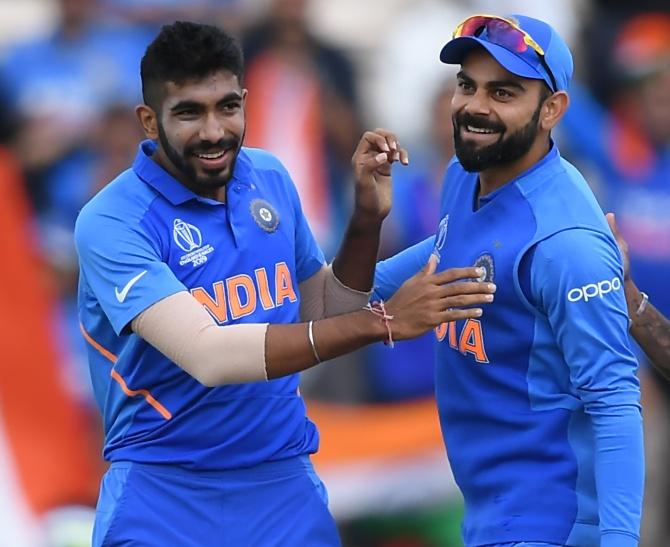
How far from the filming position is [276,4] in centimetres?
966

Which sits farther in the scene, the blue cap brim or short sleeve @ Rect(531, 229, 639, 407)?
the blue cap brim

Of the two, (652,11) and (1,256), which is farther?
(652,11)

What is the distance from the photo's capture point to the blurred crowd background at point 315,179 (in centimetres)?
878

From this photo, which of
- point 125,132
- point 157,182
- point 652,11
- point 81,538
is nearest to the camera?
point 157,182

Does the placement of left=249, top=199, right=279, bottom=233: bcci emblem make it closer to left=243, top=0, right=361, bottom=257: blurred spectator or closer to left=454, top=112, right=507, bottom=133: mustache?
left=454, top=112, right=507, bottom=133: mustache

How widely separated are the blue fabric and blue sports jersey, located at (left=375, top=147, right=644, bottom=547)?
58 centimetres

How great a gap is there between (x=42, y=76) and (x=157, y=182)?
166 inches

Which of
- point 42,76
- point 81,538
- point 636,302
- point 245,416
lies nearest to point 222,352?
point 245,416

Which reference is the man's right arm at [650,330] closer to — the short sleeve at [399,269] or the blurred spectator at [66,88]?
the short sleeve at [399,269]

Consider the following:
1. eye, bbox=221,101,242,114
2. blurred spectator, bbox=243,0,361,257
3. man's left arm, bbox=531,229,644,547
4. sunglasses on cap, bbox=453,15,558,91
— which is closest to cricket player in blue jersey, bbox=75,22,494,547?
eye, bbox=221,101,242,114

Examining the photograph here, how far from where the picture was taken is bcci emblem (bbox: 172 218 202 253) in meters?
5.42

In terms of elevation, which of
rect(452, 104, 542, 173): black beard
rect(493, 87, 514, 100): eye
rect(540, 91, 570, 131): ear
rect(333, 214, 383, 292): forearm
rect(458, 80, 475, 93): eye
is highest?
rect(458, 80, 475, 93): eye

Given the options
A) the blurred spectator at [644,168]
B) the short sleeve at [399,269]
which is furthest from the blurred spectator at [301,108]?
the short sleeve at [399,269]

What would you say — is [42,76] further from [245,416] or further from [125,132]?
[245,416]
